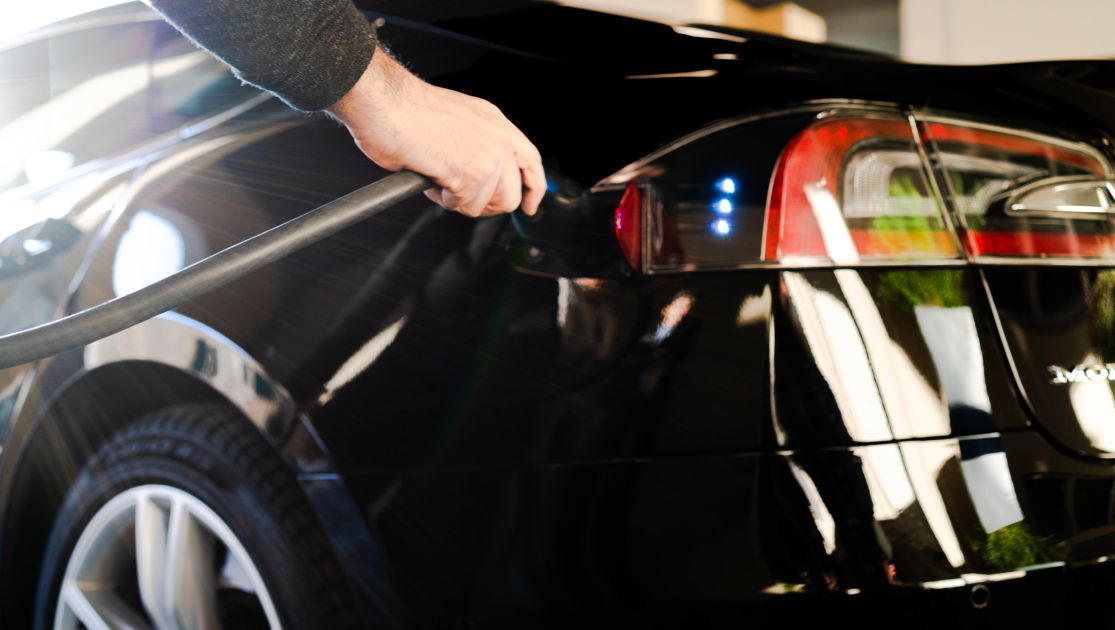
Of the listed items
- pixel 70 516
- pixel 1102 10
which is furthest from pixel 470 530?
pixel 1102 10

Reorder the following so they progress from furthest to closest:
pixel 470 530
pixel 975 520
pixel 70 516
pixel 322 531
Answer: pixel 70 516
pixel 322 531
pixel 470 530
pixel 975 520

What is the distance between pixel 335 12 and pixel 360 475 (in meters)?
0.71

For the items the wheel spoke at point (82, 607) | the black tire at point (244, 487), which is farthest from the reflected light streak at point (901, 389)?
the wheel spoke at point (82, 607)

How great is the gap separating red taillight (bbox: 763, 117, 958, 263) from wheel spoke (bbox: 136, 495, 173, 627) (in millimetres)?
1183

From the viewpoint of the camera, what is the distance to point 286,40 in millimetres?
981

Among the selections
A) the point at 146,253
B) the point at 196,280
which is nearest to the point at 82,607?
the point at 146,253

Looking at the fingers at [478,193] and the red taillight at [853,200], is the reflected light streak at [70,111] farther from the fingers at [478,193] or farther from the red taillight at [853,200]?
the red taillight at [853,200]

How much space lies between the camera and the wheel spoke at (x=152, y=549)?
176cm

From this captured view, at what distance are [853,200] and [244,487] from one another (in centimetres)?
104

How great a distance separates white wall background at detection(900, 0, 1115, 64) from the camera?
568 cm

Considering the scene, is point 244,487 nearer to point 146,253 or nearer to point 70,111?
point 146,253

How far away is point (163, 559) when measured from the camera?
5.78 ft

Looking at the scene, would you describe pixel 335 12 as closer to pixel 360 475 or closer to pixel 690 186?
pixel 690 186

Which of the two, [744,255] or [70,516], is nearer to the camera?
[744,255]
